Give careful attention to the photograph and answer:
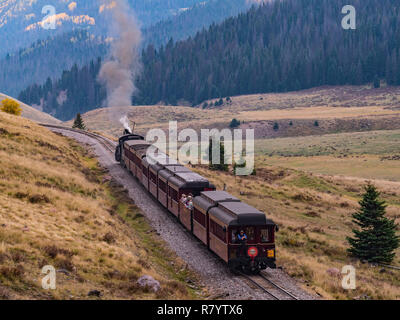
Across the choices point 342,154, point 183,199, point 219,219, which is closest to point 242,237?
point 219,219

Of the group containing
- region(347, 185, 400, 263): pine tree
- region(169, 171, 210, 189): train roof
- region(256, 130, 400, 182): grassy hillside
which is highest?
region(169, 171, 210, 189): train roof

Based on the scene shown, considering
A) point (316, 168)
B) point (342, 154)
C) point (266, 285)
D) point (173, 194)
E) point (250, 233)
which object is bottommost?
point (316, 168)

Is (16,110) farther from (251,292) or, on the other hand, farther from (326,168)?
(251,292)

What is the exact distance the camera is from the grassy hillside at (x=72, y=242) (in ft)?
59.3

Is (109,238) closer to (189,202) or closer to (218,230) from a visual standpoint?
(218,230)

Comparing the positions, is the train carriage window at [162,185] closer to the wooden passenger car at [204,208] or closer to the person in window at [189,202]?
the person in window at [189,202]

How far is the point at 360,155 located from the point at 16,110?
5865 cm

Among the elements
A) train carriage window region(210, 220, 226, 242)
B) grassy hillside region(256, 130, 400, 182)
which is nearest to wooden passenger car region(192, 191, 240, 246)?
train carriage window region(210, 220, 226, 242)

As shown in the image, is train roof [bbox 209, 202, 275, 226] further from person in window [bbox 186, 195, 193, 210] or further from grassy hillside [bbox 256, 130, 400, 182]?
grassy hillside [bbox 256, 130, 400, 182]

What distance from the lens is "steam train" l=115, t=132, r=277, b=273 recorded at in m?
23.1

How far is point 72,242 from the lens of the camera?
22.8 meters

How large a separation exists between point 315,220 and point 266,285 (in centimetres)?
2003

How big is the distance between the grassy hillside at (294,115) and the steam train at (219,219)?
81861 mm
